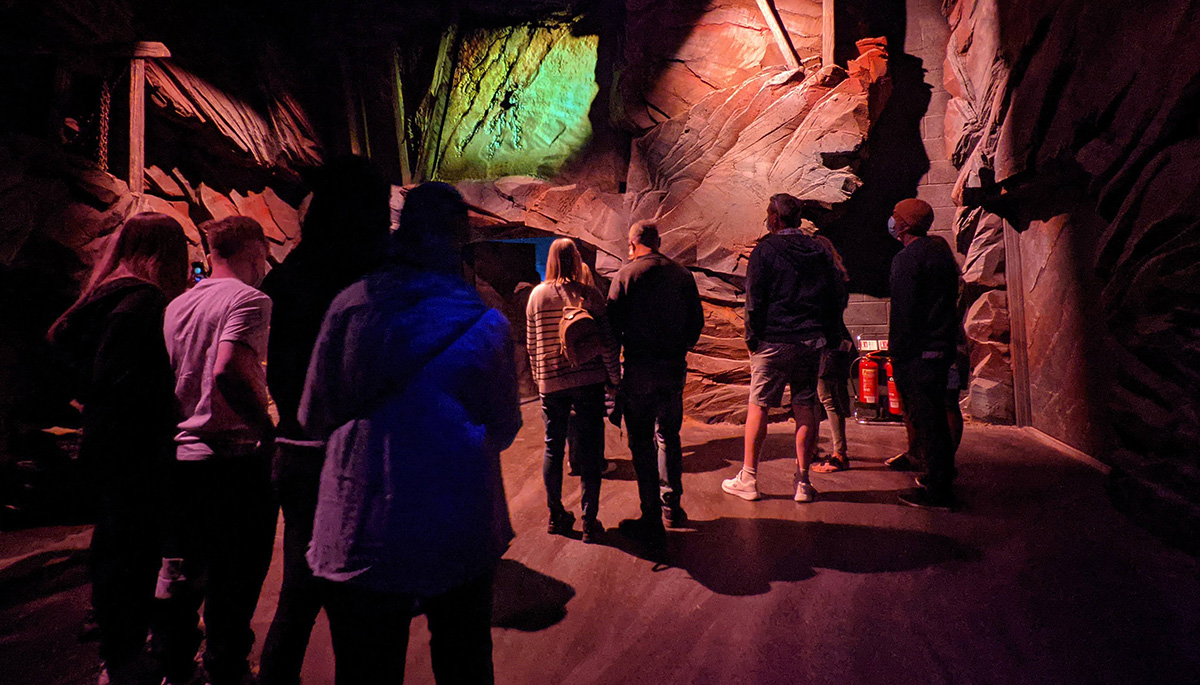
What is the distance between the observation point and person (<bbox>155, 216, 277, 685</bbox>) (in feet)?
5.91

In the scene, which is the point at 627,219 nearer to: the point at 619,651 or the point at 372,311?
the point at 619,651

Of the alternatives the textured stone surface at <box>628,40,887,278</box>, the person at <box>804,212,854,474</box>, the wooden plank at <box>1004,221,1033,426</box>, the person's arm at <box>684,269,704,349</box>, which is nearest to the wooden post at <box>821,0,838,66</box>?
the textured stone surface at <box>628,40,887,278</box>

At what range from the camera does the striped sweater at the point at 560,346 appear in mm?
2955

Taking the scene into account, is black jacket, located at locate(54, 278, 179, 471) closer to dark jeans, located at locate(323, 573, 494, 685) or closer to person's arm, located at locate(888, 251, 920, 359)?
dark jeans, located at locate(323, 573, 494, 685)

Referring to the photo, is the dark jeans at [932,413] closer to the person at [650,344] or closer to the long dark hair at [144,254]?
the person at [650,344]

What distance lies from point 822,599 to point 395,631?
6.17ft

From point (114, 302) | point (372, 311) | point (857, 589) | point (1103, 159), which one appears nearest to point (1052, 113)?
point (1103, 159)

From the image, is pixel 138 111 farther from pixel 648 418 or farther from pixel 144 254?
pixel 648 418

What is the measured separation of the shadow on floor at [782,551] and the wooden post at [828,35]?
4906 millimetres

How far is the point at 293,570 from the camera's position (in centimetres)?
156

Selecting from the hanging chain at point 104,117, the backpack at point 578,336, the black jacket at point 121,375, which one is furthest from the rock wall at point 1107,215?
the hanging chain at point 104,117

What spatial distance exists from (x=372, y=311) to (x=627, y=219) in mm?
5769

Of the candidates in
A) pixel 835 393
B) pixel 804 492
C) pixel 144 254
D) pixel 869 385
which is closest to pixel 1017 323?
pixel 869 385

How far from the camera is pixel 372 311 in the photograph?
1199 millimetres
